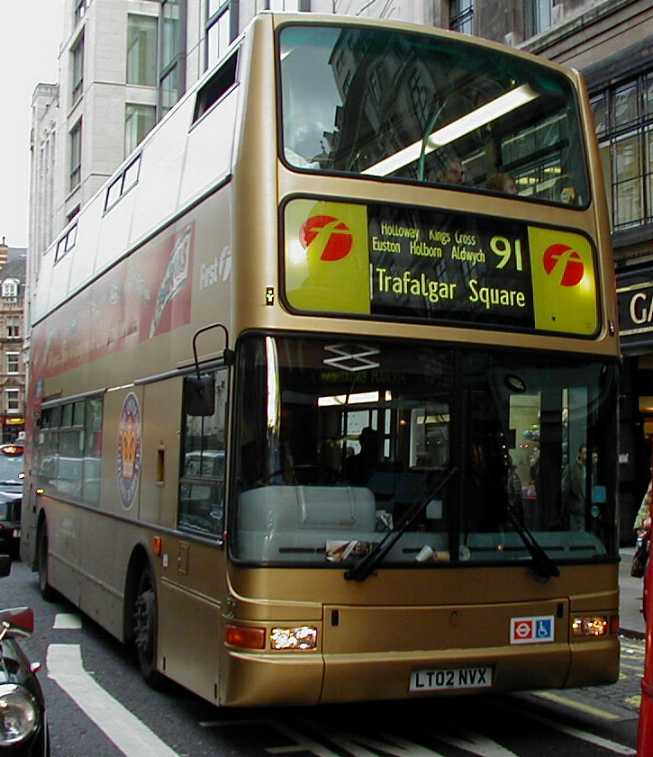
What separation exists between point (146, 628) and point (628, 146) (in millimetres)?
11453

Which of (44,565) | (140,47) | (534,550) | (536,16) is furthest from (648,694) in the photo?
(140,47)

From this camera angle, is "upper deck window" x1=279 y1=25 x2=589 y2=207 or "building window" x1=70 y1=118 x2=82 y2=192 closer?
"upper deck window" x1=279 y1=25 x2=589 y2=207

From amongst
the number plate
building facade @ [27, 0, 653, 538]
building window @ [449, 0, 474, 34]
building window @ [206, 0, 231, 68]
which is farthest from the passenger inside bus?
building window @ [206, 0, 231, 68]

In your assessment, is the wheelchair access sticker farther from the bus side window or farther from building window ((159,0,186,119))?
building window ((159,0,186,119))

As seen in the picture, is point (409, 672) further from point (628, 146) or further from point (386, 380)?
point (628, 146)

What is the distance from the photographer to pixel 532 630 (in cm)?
630

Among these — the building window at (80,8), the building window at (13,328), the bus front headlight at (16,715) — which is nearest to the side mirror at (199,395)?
the bus front headlight at (16,715)

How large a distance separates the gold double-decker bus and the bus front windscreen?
1cm

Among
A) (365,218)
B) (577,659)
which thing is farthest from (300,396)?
(577,659)

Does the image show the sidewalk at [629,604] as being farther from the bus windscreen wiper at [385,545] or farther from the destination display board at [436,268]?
the bus windscreen wiper at [385,545]

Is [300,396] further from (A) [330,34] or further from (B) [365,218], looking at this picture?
(A) [330,34]

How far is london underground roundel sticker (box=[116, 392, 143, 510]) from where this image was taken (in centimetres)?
827

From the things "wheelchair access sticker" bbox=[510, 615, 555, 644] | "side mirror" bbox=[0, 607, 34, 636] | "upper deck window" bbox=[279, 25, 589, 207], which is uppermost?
"upper deck window" bbox=[279, 25, 589, 207]

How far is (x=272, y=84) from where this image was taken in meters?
6.29
